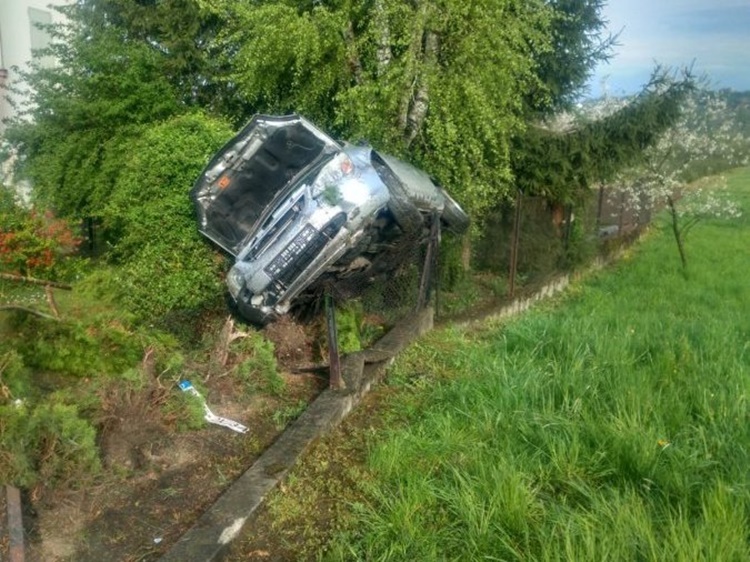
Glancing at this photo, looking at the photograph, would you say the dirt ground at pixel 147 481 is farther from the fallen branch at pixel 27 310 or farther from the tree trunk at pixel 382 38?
the tree trunk at pixel 382 38

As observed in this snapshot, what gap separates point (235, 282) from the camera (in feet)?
20.7

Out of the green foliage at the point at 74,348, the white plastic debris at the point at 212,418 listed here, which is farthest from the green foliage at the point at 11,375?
the white plastic debris at the point at 212,418

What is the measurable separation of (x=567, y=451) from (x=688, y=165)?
552 inches

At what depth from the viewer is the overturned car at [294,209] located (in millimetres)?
6109

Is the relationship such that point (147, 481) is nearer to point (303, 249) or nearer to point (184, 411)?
point (184, 411)

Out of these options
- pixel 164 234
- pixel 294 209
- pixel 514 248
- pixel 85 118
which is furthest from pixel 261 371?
pixel 85 118

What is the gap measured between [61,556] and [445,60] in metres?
6.87

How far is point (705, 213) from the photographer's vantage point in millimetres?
17719

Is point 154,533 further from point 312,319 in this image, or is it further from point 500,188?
point 500,188

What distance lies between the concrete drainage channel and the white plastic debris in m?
0.32

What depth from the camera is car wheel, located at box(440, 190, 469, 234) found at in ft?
27.7

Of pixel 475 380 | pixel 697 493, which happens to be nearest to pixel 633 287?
pixel 475 380

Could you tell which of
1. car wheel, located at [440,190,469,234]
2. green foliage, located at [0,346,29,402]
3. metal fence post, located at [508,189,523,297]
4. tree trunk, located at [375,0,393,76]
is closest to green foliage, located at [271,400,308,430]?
green foliage, located at [0,346,29,402]

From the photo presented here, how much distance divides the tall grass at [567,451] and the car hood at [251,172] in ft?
6.44
